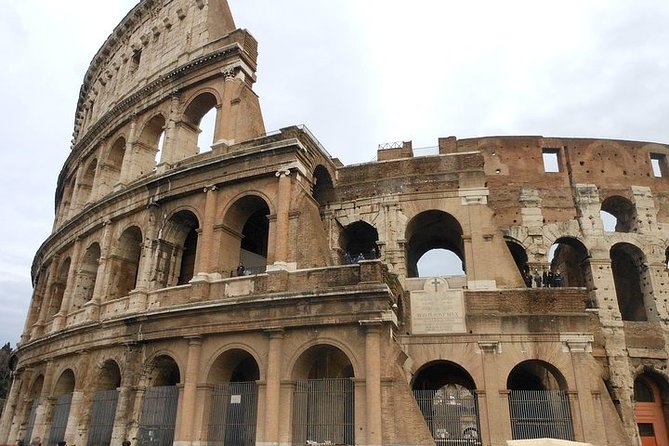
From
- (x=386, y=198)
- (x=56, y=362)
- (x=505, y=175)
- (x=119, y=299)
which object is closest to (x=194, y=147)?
(x=119, y=299)

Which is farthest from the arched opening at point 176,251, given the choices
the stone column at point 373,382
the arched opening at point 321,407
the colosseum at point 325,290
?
the stone column at point 373,382

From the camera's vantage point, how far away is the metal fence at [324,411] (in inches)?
453

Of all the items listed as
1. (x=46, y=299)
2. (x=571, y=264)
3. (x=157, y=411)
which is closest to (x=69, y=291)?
(x=46, y=299)

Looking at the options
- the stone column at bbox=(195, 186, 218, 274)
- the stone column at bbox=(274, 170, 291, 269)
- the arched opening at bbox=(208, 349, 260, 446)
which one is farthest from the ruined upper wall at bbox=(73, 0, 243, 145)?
the arched opening at bbox=(208, 349, 260, 446)

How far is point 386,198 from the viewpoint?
15539 millimetres

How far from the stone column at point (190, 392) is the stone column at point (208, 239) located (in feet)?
6.27

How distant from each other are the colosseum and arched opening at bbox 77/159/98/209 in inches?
68.0

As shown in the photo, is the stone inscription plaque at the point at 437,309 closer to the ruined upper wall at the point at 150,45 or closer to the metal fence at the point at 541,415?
the metal fence at the point at 541,415

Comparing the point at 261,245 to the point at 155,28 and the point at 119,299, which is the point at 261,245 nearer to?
the point at 119,299

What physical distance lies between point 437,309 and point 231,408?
228 inches

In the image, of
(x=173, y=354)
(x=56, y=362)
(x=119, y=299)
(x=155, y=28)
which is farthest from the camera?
(x=155, y=28)

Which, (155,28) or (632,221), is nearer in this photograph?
(632,221)

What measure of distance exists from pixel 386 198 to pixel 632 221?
8.23 m

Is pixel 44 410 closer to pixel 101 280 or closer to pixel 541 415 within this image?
pixel 101 280
